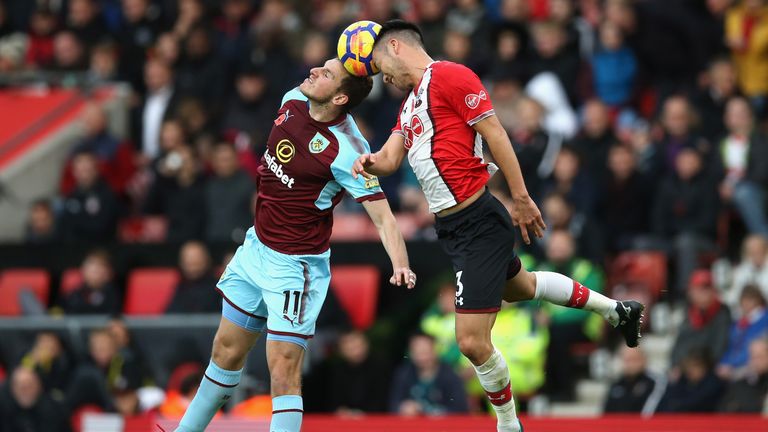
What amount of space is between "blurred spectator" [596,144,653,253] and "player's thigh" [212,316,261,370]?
20.4 ft

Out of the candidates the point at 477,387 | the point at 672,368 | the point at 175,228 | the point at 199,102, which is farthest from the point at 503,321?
the point at 199,102

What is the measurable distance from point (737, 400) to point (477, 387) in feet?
7.48

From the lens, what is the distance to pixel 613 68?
1614 cm

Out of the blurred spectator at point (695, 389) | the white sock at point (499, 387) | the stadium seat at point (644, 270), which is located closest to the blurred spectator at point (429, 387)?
the blurred spectator at point (695, 389)

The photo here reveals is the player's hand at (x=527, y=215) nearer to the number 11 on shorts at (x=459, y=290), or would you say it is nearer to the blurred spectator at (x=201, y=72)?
the number 11 on shorts at (x=459, y=290)

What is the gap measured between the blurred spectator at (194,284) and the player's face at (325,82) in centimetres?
582

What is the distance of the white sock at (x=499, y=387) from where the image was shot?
904 cm

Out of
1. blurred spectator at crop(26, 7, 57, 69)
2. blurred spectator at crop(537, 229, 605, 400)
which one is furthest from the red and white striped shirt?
blurred spectator at crop(26, 7, 57, 69)

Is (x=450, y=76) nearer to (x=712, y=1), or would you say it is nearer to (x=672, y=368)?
(x=672, y=368)

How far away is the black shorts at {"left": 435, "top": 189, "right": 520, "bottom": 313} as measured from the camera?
8.90m

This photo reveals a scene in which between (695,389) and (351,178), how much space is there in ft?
15.9

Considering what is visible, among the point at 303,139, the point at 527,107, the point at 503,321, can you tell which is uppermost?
the point at 303,139

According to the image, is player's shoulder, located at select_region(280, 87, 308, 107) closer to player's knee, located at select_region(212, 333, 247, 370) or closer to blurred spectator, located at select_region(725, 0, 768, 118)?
player's knee, located at select_region(212, 333, 247, 370)

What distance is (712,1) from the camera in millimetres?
16141
